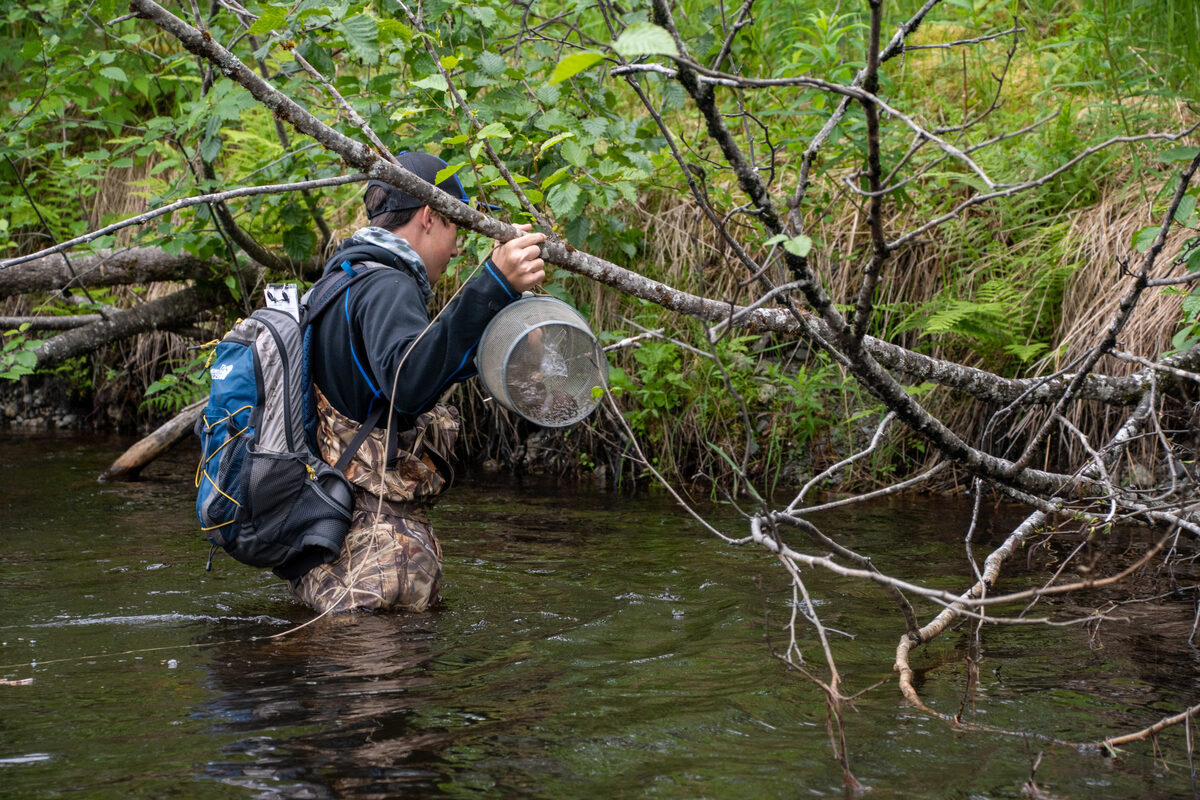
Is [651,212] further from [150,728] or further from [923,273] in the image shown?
[150,728]

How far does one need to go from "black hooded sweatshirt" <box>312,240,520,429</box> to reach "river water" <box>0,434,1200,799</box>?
2.85ft

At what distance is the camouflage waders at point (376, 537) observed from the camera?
372cm

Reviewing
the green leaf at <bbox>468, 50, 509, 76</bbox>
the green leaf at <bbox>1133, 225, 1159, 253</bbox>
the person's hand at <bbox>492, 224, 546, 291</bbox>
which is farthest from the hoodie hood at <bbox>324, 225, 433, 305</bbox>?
the green leaf at <bbox>1133, 225, 1159, 253</bbox>

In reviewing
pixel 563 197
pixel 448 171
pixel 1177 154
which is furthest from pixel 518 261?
pixel 1177 154

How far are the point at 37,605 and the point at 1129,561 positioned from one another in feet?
16.4

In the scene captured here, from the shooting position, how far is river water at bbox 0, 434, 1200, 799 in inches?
97.5

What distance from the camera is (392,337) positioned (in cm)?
333

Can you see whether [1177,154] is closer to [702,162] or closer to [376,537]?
[702,162]

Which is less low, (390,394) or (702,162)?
(702,162)

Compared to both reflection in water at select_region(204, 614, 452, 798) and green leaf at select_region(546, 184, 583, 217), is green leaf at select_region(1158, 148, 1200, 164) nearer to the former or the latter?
green leaf at select_region(546, 184, 583, 217)

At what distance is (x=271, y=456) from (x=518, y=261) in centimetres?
118

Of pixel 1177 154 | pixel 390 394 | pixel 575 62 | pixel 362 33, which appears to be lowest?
pixel 390 394

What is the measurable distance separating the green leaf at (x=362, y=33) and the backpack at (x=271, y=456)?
0.95 m

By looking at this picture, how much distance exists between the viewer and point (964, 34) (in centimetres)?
813
